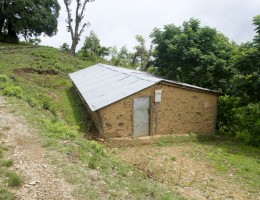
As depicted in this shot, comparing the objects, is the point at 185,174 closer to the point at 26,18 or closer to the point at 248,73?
the point at 248,73

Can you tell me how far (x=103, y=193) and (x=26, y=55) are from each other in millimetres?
28718

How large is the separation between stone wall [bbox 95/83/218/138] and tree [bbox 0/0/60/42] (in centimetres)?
2860

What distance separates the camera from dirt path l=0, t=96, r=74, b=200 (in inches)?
267

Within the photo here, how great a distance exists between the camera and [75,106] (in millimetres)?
19531

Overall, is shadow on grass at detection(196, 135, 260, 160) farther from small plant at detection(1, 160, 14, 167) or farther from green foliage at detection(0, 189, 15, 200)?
green foliage at detection(0, 189, 15, 200)

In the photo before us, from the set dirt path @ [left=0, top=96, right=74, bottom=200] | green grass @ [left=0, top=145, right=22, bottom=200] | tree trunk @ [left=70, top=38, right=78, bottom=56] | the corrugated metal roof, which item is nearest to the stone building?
the corrugated metal roof

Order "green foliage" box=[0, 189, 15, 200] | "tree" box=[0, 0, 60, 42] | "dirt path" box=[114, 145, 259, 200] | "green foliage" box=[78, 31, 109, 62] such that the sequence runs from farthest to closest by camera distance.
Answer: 1. "green foliage" box=[78, 31, 109, 62]
2. "tree" box=[0, 0, 60, 42]
3. "dirt path" box=[114, 145, 259, 200]
4. "green foliage" box=[0, 189, 15, 200]

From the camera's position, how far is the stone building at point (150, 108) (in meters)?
13.8

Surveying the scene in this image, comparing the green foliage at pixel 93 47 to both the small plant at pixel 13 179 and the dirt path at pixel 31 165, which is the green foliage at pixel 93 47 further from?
the small plant at pixel 13 179

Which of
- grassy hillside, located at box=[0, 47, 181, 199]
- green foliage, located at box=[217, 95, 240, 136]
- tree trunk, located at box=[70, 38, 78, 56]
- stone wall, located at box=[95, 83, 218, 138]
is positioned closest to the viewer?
grassy hillside, located at box=[0, 47, 181, 199]

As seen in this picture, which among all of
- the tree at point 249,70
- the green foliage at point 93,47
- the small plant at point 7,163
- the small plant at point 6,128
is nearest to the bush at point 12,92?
the small plant at point 6,128

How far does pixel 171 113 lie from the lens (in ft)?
50.0

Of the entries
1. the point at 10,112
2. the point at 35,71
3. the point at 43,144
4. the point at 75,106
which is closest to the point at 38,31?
the point at 35,71

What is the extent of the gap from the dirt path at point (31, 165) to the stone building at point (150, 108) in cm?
389
